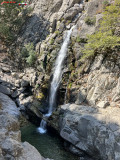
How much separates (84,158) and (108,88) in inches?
229

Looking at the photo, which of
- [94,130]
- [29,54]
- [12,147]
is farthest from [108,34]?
[29,54]

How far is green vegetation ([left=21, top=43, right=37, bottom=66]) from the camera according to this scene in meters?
20.6

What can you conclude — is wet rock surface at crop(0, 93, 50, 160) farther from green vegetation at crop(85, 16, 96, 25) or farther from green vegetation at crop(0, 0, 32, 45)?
green vegetation at crop(0, 0, 32, 45)

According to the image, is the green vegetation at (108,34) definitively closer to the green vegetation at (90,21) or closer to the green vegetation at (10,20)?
the green vegetation at (90,21)

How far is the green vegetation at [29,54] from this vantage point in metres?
20.6

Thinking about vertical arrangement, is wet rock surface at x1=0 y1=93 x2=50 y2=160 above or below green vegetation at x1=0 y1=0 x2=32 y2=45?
below

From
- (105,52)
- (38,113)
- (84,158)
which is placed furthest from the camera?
(38,113)

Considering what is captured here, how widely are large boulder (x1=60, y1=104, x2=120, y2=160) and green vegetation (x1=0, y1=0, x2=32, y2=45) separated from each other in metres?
19.6

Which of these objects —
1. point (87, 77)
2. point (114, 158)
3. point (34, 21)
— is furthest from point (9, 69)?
point (114, 158)

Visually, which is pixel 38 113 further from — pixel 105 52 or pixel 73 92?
pixel 105 52

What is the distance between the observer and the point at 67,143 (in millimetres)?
10922

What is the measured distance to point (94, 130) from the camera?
8.89 metres

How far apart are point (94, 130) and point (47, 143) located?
4812 mm

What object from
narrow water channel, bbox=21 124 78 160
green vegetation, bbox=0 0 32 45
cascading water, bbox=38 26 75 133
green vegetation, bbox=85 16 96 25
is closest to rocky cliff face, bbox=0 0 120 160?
green vegetation, bbox=85 16 96 25
